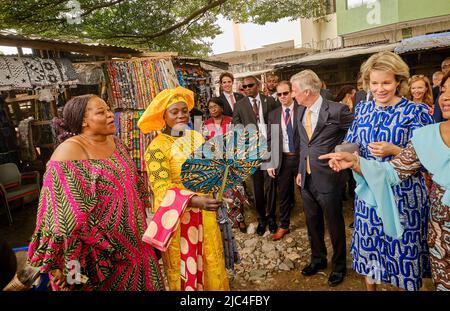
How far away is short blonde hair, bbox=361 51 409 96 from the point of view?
2023mm

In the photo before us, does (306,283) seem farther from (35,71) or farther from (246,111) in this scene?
(35,71)

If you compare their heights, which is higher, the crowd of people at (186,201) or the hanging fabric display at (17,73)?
the hanging fabric display at (17,73)

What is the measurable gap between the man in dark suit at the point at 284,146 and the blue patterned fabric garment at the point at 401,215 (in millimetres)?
1539

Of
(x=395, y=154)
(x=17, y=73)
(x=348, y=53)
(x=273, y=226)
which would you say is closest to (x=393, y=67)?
(x=395, y=154)

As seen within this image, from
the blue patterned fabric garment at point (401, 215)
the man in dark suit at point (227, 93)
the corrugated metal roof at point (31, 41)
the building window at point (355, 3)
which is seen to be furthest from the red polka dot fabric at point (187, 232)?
the building window at point (355, 3)

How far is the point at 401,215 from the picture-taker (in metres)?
2.09

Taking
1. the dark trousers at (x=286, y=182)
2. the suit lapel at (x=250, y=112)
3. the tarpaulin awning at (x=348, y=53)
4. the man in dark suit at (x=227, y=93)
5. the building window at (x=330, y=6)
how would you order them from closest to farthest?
the dark trousers at (x=286, y=182) → the suit lapel at (x=250, y=112) → the man in dark suit at (x=227, y=93) → the tarpaulin awning at (x=348, y=53) → the building window at (x=330, y=6)

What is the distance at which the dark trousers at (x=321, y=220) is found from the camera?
283cm

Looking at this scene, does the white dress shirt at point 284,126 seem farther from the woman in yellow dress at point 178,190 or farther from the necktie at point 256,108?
the woman in yellow dress at point 178,190

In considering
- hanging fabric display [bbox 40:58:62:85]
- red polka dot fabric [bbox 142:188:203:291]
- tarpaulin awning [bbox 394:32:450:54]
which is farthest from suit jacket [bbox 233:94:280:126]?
tarpaulin awning [bbox 394:32:450:54]

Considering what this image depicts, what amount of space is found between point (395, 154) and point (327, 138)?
85 centimetres

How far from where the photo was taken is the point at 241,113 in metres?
4.34
